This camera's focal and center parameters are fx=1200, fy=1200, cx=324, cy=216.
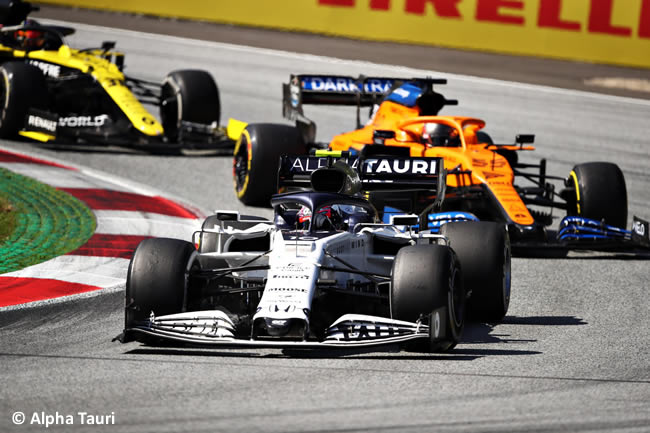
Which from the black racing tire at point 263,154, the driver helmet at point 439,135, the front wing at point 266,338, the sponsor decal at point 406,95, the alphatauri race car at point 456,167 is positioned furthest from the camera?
the sponsor decal at point 406,95

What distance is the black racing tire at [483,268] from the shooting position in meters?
8.65

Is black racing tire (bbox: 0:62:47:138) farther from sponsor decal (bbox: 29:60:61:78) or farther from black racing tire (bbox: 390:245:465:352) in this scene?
black racing tire (bbox: 390:245:465:352)

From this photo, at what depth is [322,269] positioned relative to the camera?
25.8 feet

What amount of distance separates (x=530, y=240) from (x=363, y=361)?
4.49 metres

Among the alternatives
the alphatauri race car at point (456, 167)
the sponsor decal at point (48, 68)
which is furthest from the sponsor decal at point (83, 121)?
the alphatauri race car at point (456, 167)

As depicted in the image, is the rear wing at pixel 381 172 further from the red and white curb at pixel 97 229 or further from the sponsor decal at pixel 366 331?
the sponsor decal at pixel 366 331

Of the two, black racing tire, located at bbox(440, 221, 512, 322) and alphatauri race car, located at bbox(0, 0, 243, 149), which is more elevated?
alphatauri race car, located at bbox(0, 0, 243, 149)

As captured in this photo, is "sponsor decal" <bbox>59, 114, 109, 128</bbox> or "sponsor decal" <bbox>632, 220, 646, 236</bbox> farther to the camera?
"sponsor decal" <bbox>59, 114, 109, 128</bbox>

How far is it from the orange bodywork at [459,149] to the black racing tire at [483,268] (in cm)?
267

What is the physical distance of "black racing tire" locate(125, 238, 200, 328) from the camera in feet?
25.5

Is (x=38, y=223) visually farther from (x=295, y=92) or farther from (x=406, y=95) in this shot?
(x=406, y=95)

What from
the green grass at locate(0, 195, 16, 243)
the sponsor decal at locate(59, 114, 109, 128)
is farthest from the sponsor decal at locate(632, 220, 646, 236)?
the sponsor decal at locate(59, 114, 109, 128)

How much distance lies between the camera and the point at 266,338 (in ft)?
24.1

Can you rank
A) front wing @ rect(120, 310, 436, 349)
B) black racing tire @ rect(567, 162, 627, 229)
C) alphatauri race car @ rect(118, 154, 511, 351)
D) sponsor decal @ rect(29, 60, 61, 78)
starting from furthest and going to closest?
1. sponsor decal @ rect(29, 60, 61, 78)
2. black racing tire @ rect(567, 162, 627, 229)
3. alphatauri race car @ rect(118, 154, 511, 351)
4. front wing @ rect(120, 310, 436, 349)
